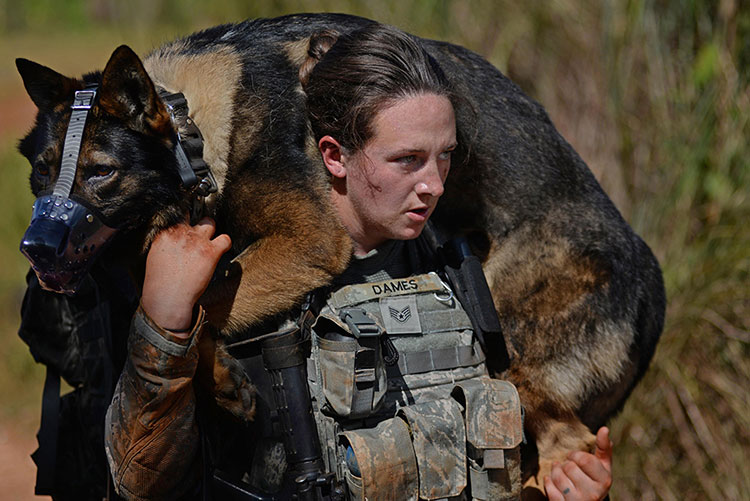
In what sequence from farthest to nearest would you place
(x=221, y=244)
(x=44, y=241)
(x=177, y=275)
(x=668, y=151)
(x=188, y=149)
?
(x=668, y=151) < (x=188, y=149) < (x=221, y=244) < (x=177, y=275) < (x=44, y=241)

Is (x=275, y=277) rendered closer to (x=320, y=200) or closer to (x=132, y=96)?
(x=320, y=200)

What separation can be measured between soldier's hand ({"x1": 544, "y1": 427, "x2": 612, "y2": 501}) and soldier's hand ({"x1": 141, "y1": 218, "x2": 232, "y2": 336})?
1142 mm

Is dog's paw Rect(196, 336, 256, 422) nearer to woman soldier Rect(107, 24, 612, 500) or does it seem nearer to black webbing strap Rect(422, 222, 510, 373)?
woman soldier Rect(107, 24, 612, 500)

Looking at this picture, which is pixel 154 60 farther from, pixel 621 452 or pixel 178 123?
pixel 621 452

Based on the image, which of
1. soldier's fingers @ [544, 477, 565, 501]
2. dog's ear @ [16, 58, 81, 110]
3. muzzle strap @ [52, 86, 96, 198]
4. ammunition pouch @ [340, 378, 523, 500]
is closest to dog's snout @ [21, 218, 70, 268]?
muzzle strap @ [52, 86, 96, 198]

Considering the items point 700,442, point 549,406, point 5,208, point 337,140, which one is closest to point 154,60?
point 337,140

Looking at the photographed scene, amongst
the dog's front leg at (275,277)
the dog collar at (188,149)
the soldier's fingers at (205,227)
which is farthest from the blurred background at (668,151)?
the soldier's fingers at (205,227)

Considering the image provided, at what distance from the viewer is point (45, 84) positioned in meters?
2.09

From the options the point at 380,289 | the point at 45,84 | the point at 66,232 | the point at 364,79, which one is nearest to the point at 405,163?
the point at 364,79

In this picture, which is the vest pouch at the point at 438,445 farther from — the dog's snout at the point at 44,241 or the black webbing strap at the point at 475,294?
the dog's snout at the point at 44,241

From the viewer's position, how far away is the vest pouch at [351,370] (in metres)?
1.95

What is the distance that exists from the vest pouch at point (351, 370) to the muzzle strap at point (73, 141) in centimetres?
70

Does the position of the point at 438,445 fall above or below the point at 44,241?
below

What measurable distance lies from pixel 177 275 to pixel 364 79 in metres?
0.68
